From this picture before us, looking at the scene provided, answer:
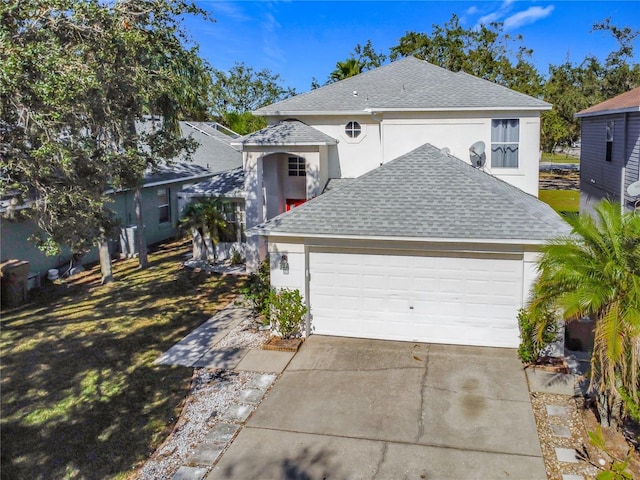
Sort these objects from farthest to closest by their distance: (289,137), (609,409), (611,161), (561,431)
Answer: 1. (611,161)
2. (289,137)
3. (561,431)
4. (609,409)

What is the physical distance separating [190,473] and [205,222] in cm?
1283

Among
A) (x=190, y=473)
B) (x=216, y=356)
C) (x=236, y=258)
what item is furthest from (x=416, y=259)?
(x=236, y=258)

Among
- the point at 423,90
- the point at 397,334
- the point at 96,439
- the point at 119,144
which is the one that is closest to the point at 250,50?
the point at 423,90

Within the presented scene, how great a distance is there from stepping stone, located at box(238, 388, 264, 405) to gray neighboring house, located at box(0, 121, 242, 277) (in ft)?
26.8

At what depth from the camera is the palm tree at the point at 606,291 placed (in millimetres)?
7082

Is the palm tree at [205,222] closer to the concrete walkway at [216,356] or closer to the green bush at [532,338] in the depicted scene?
the concrete walkway at [216,356]

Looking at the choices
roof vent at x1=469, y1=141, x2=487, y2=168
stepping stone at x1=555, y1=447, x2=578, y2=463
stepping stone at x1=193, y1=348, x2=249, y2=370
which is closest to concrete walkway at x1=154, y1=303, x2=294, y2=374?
stepping stone at x1=193, y1=348, x2=249, y2=370

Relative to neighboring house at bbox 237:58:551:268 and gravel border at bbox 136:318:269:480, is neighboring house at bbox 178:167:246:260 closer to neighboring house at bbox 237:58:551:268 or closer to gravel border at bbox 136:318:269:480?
neighboring house at bbox 237:58:551:268

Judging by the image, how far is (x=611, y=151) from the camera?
→ 20391 mm

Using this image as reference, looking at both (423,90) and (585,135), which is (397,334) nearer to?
(423,90)

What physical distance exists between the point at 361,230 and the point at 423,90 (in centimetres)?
875

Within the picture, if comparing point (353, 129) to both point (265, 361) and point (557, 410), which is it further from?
point (557, 410)

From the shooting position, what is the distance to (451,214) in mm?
11320

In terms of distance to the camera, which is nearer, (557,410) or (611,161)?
(557,410)
